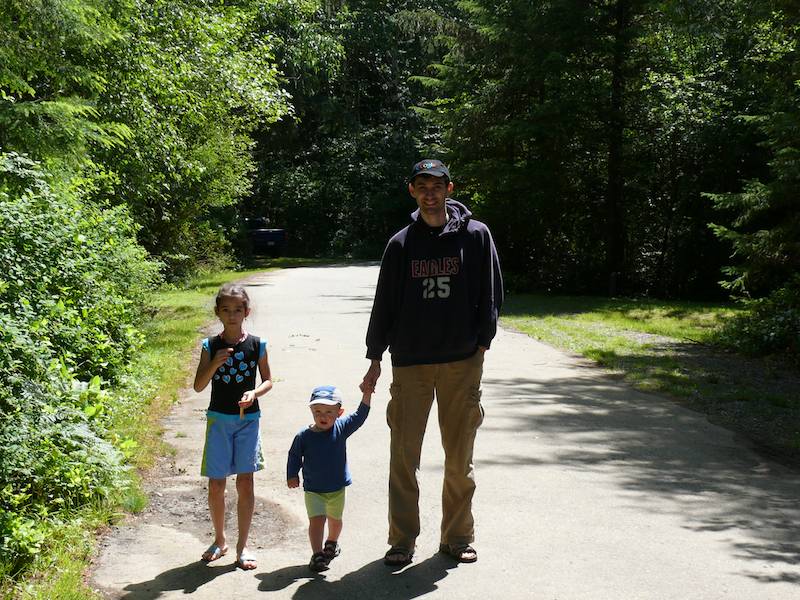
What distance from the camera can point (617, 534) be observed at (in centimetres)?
574

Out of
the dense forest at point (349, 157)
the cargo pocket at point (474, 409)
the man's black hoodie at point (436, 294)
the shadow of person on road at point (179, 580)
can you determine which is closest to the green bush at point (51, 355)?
the dense forest at point (349, 157)

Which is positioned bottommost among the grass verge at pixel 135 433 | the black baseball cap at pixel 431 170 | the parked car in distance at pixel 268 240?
the grass verge at pixel 135 433

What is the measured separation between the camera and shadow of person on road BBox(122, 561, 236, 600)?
4766 millimetres

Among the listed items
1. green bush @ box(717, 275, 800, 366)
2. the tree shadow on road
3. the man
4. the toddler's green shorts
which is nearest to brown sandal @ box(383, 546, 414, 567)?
the man

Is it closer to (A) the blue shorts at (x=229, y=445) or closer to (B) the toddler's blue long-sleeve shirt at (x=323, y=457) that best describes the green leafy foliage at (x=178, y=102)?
(A) the blue shorts at (x=229, y=445)

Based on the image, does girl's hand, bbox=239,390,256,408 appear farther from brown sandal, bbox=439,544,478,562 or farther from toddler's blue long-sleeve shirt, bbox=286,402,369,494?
brown sandal, bbox=439,544,478,562

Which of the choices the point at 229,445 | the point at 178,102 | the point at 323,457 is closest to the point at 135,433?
the point at 229,445

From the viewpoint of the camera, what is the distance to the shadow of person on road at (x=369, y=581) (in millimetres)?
→ 4805

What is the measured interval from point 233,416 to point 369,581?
3.65 feet

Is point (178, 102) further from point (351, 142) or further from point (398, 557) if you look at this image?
point (351, 142)

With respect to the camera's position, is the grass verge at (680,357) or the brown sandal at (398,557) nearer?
the brown sandal at (398,557)

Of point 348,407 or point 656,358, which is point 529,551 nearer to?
point 348,407

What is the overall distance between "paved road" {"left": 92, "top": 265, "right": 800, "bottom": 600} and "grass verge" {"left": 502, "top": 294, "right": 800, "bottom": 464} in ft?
1.72

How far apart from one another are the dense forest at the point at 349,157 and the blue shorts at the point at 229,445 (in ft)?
3.11
